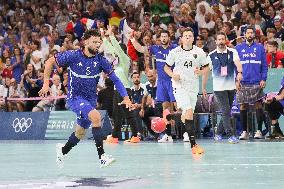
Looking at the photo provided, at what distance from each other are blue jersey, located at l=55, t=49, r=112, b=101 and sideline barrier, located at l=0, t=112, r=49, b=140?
1357cm

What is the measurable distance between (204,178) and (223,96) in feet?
34.3

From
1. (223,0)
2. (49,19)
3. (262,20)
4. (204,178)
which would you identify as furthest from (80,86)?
(49,19)

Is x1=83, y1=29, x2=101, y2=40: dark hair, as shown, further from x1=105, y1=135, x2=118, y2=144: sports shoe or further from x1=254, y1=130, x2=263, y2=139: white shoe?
x1=254, y1=130, x2=263, y2=139: white shoe

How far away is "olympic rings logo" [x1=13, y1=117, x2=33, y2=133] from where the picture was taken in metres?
27.2

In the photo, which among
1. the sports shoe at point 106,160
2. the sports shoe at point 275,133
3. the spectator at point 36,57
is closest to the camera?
the sports shoe at point 106,160

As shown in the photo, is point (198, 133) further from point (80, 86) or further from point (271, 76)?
point (80, 86)

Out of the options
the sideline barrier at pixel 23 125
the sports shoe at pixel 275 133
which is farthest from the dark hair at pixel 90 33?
the sideline barrier at pixel 23 125

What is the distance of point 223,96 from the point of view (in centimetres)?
2108

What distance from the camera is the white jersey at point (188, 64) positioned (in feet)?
58.4

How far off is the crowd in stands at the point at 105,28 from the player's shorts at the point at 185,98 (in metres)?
5.56

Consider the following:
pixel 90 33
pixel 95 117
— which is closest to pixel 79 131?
pixel 95 117

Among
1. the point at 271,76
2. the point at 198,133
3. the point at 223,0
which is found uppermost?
the point at 223,0

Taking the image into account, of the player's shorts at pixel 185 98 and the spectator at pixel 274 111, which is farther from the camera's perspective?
the spectator at pixel 274 111

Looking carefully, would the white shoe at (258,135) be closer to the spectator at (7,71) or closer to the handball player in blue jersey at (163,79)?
the handball player in blue jersey at (163,79)
